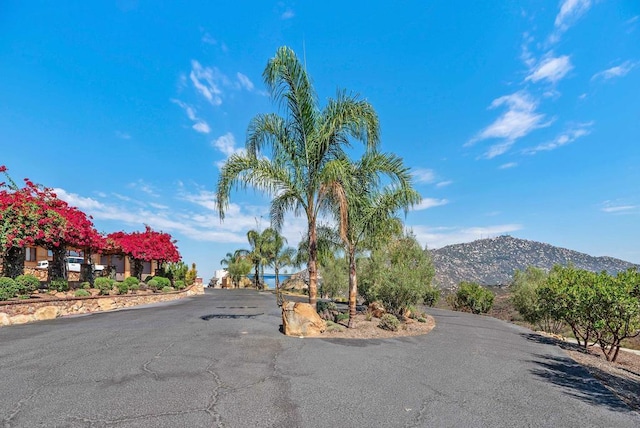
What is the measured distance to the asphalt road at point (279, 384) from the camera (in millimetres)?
4262

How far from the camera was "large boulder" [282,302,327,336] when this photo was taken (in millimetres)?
9453

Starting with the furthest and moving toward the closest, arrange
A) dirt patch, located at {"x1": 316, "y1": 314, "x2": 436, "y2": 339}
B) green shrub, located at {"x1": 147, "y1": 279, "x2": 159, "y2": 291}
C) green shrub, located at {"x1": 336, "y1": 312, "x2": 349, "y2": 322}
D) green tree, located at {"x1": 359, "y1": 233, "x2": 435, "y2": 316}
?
1. green shrub, located at {"x1": 147, "y1": 279, "x2": 159, "y2": 291}
2. green tree, located at {"x1": 359, "y1": 233, "x2": 435, "y2": 316}
3. green shrub, located at {"x1": 336, "y1": 312, "x2": 349, "y2": 322}
4. dirt patch, located at {"x1": 316, "y1": 314, "x2": 436, "y2": 339}

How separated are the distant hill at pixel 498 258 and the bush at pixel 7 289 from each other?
6661 centimetres

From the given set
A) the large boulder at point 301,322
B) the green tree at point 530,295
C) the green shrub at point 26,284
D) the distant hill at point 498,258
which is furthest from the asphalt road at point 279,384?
the distant hill at point 498,258

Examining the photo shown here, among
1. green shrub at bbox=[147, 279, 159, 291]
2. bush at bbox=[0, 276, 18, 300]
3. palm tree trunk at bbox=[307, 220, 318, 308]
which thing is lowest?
green shrub at bbox=[147, 279, 159, 291]

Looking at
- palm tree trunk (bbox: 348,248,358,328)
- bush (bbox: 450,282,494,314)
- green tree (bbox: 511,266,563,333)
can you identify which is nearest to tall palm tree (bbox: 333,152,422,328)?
palm tree trunk (bbox: 348,248,358,328)

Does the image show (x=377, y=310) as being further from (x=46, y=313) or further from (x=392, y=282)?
(x=46, y=313)

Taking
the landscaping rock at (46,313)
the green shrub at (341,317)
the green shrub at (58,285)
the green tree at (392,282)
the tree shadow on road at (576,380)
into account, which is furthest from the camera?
the green shrub at (58,285)

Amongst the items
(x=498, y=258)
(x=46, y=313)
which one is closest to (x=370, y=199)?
(x=46, y=313)

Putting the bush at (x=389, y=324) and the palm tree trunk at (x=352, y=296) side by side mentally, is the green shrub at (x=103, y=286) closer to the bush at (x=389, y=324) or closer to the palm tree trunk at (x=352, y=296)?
the palm tree trunk at (x=352, y=296)

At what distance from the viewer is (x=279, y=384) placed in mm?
5426

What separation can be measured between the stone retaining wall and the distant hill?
60858mm

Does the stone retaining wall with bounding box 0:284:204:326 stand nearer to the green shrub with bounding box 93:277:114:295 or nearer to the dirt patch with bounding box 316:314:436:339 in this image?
the green shrub with bounding box 93:277:114:295

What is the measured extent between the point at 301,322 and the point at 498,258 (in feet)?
288
